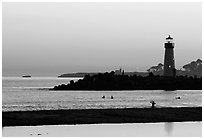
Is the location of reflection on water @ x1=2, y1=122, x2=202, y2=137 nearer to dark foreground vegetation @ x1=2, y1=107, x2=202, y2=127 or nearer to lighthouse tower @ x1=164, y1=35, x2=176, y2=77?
dark foreground vegetation @ x1=2, y1=107, x2=202, y2=127

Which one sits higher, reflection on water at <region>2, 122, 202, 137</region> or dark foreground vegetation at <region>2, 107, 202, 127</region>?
dark foreground vegetation at <region>2, 107, 202, 127</region>

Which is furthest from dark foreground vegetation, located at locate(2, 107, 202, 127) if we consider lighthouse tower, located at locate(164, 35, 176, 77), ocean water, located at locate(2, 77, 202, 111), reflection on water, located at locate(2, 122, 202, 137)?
lighthouse tower, located at locate(164, 35, 176, 77)

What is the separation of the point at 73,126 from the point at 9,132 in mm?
2484

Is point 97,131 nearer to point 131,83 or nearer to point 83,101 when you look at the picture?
point 83,101

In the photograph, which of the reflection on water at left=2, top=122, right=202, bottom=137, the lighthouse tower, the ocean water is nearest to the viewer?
the reflection on water at left=2, top=122, right=202, bottom=137

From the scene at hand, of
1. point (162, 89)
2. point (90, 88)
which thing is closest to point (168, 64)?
point (162, 89)

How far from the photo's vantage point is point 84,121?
1480 cm

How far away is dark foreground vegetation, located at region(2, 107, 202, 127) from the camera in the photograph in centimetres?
1455

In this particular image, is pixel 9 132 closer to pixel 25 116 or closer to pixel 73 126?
pixel 73 126

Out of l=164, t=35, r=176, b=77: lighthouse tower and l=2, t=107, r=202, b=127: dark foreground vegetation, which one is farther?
l=164, t=35, r=176, b=77: lighthouse tower

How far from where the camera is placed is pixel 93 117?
15.8 metres

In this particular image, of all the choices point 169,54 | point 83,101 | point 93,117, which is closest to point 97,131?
point 93,117

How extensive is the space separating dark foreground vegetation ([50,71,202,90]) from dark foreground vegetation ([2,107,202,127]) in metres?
51.6

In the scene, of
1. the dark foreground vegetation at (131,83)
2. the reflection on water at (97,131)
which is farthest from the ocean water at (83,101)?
the reflection on water at (97,131)
